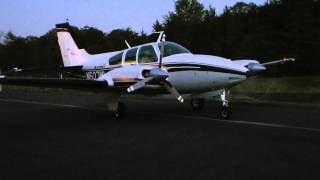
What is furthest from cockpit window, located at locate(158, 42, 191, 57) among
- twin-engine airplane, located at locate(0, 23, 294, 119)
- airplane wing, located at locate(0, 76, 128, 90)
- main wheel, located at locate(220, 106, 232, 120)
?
main wheel, located at locate(220, 106, 232, 120)

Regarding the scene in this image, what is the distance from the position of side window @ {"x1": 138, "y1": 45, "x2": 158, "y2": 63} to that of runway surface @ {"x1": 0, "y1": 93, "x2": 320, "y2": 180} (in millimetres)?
1938

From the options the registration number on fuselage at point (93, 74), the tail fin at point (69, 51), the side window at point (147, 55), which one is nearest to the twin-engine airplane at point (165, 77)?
the side window at point (147, 55)

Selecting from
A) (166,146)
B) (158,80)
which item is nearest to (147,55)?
(158,80)

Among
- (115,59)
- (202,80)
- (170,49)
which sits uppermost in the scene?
(170,49)

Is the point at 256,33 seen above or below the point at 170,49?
above

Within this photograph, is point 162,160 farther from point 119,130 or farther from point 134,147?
point 119,130

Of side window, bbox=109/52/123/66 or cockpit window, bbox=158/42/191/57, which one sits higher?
cockpit window, bbox=158/42/191/57

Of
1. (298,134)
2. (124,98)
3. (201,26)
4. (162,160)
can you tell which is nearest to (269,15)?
(201,26)

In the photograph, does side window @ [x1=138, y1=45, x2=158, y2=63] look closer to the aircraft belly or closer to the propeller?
the propeller

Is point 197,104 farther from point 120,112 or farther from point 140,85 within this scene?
point 140,85

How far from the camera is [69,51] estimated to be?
21.0 m

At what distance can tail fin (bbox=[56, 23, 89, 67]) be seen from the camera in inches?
790

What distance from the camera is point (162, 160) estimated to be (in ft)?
24.3

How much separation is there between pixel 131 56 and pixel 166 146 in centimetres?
659
